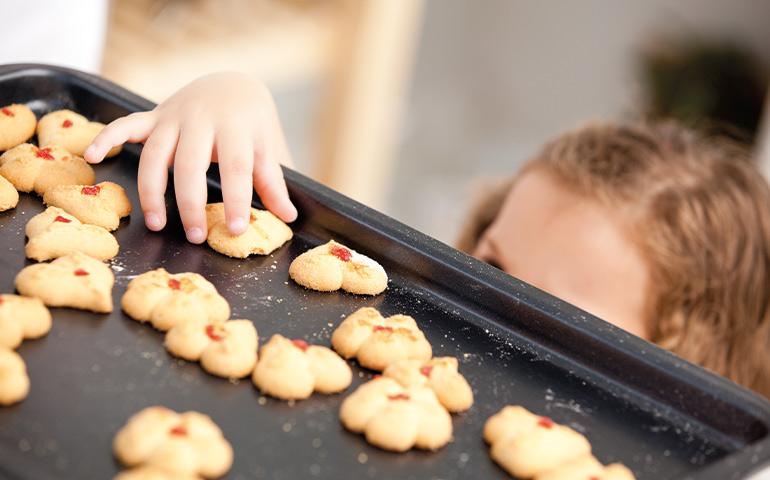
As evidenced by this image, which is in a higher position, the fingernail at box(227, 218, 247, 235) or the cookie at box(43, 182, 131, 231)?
the fingernail at box(227, 218, 247, 235)

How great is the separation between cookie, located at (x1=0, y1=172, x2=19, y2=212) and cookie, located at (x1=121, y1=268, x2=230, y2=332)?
0.15m

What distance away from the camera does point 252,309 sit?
0.77 metres

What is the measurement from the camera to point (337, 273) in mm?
803

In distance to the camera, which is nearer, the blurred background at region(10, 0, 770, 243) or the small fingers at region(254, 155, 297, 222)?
the small fingers at region(254, 155, 297, 222)

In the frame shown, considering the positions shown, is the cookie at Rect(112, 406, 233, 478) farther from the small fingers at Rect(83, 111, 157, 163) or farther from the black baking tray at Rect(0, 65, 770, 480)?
the small fingers at Rect(83, 111, 157, 163)

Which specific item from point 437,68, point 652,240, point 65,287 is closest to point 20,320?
point 65,287

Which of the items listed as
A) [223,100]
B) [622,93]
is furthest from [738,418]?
[622,93]

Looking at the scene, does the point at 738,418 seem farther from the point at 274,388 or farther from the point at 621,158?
the point at 621,158

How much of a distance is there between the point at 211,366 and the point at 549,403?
240 mm

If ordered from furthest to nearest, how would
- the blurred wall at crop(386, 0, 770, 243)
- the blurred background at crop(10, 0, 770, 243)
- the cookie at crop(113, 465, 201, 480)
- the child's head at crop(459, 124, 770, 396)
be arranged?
1. the blurred wall at crop(386, 0, 770, 243)
2. the blurred background at crop(10, 0, 770, 243)
3. the child's head at crop(459, 124, 770, 396)
4. the cookie at crop(113, 465, 201, 480)

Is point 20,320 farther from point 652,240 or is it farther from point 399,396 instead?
point 652,240

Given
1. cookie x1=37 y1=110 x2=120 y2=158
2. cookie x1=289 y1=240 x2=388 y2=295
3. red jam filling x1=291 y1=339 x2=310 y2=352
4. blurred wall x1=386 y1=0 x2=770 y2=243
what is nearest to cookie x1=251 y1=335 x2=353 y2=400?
red jam filling x1=291 y1=339 x2=310 y2=352

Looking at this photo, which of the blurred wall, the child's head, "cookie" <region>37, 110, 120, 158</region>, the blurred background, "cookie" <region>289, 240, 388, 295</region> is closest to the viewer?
"cookie" <region>289, 240, 388, 295</region>

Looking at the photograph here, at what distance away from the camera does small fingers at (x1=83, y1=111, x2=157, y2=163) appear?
0.85 meters
